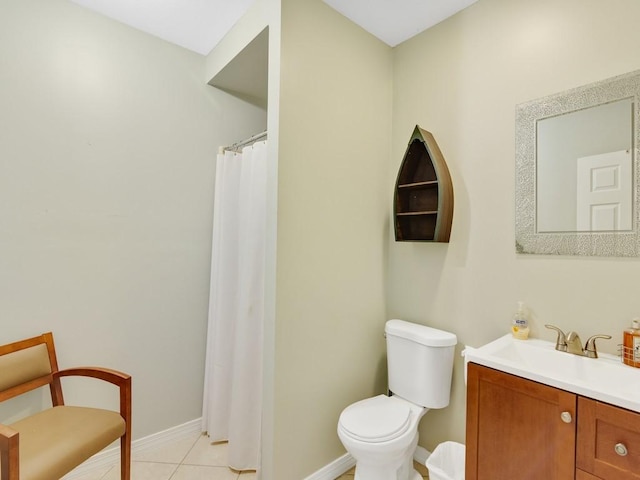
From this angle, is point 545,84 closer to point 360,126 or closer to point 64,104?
point 360,126

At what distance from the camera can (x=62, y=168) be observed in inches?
65.0

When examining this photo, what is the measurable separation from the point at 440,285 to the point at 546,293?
1.67 feet

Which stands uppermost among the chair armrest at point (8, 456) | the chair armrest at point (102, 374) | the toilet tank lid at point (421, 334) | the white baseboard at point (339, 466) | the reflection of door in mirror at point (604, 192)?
the reflection of door in mirror at point (604, 192)

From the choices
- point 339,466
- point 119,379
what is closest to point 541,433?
point 339,466

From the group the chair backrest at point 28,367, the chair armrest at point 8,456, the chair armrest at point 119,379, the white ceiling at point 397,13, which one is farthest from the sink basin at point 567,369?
the chair backrest at point 28,367

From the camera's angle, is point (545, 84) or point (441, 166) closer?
point (545, 84)

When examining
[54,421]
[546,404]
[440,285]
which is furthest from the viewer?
[440,285]

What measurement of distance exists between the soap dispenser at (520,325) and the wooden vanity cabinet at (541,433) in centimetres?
37

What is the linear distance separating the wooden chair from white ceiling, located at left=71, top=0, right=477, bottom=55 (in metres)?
1.81

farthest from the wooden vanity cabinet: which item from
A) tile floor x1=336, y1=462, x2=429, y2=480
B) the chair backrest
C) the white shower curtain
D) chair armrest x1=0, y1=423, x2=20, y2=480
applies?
the chair backrest

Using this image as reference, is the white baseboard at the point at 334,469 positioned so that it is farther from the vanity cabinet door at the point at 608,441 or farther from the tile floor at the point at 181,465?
the vanity cabinet door at the point at 608,441

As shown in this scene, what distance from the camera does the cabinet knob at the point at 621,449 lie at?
93 centimetres

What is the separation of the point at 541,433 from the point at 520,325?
1.63 ft

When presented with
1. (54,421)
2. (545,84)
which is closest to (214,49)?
(545,84)
